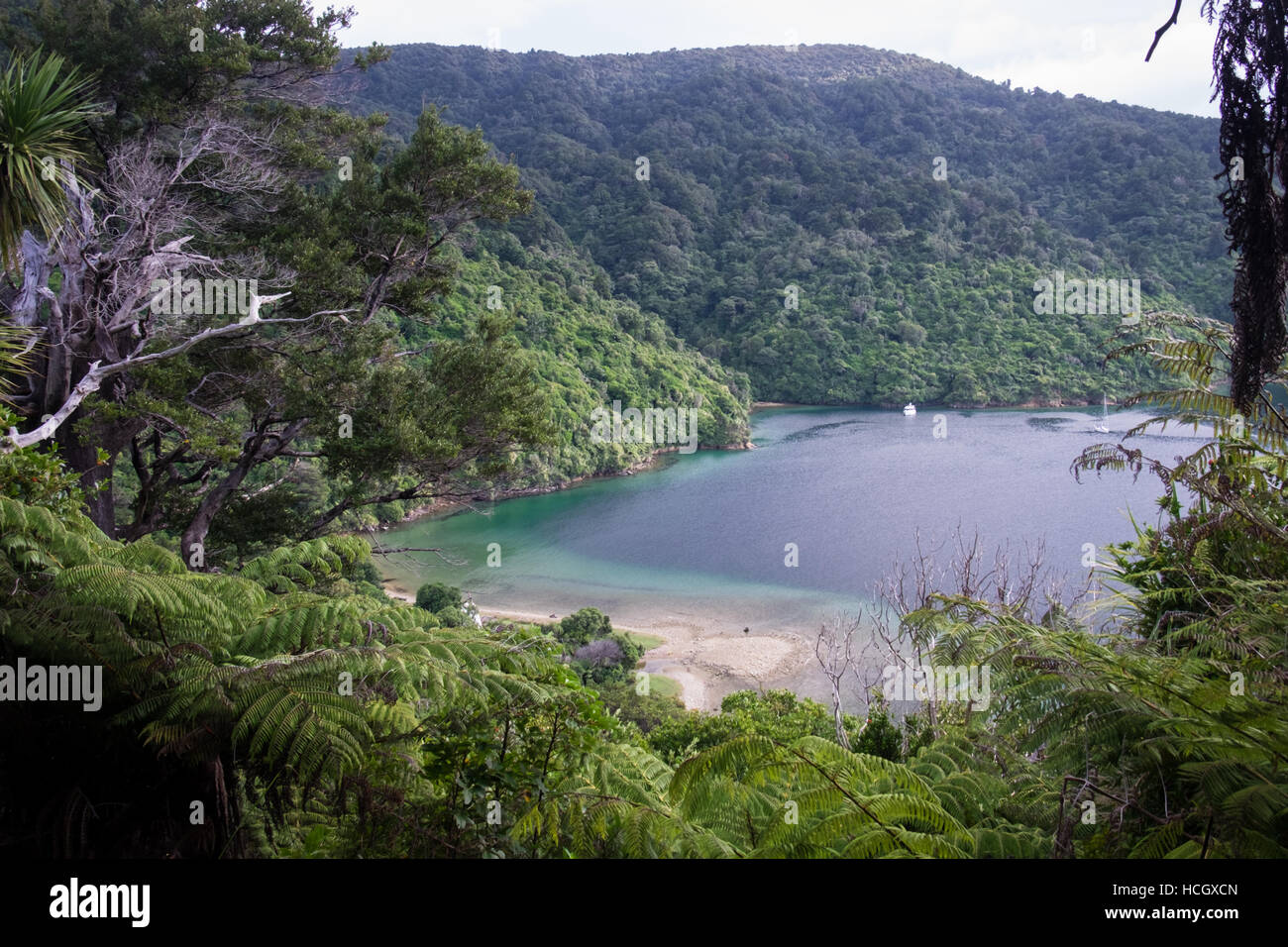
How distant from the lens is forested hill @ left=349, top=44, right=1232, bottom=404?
64562mm

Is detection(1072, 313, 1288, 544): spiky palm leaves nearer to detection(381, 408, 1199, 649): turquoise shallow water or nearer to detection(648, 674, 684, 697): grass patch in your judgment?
detection(648, 674, 684, 697): grass patch

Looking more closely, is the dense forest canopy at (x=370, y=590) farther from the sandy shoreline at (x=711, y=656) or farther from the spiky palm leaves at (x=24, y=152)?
the sandy shoreline at (x=711, y=656)

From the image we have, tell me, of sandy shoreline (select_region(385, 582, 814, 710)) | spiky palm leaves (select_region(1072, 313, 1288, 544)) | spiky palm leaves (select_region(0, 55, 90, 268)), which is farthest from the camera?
sandy shoreline (select_region(385, 582, 814, 710))

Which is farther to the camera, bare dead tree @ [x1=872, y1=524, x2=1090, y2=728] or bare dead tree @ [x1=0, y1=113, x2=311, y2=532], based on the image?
bare dead tree @ [x1=872, y1=524, x2=1090, y2=728]

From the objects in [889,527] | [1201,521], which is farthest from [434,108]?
[889,527]

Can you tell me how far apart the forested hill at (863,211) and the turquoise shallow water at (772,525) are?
60.2ft

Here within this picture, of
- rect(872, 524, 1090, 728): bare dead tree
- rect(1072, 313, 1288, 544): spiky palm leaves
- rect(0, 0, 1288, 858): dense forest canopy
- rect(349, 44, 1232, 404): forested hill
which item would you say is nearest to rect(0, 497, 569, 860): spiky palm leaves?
rect(0, 0, 1288, 858): dense forest canopy

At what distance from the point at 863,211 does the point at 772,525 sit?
57.0 m

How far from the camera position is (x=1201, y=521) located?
4.54 metres

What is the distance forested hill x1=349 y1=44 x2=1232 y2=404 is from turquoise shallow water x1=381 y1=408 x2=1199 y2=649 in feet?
60.2

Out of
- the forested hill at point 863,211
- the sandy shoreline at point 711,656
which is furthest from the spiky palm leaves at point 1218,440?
the forested hill at point 863,211

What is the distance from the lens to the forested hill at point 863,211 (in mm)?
64562

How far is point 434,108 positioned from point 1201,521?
9268 mm

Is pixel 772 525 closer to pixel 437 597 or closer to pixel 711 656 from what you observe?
pixel 711 656
